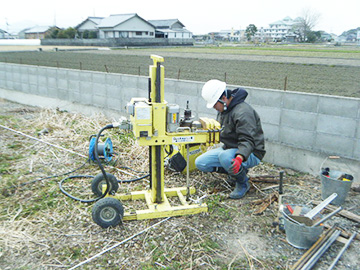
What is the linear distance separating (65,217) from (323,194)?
3163 mm

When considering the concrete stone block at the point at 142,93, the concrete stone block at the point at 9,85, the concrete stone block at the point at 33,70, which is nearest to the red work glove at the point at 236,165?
the concrete stone block at the point at 142,93

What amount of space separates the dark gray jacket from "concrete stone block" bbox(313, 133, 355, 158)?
4.12 feet

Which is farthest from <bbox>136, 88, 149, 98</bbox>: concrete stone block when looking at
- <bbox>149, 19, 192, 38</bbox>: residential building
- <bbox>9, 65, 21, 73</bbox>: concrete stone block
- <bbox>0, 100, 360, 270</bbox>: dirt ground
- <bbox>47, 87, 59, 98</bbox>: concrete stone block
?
<bbox>149, 19, 192, 38</bbox>: residential building

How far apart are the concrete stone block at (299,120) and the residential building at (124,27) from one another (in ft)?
140

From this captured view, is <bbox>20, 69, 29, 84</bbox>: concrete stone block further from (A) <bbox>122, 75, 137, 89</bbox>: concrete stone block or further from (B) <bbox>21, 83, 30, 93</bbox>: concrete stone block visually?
(A) <bbox>122, 75, 137, 89</bbox>: concrete stone block

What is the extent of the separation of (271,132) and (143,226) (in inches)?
108

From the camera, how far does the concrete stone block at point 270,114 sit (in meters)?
5.21

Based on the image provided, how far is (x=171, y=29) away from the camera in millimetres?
55656

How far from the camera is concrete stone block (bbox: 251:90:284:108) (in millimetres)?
5148

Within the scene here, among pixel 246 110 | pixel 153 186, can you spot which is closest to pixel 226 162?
pixel 246 110

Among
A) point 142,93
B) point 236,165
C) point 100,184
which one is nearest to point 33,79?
point 142,93

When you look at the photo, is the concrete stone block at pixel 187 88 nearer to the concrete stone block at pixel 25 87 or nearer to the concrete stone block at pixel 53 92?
the concrete stone block at pixel 53 92

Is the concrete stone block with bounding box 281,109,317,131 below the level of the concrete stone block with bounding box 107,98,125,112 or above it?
above

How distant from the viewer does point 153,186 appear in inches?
152
